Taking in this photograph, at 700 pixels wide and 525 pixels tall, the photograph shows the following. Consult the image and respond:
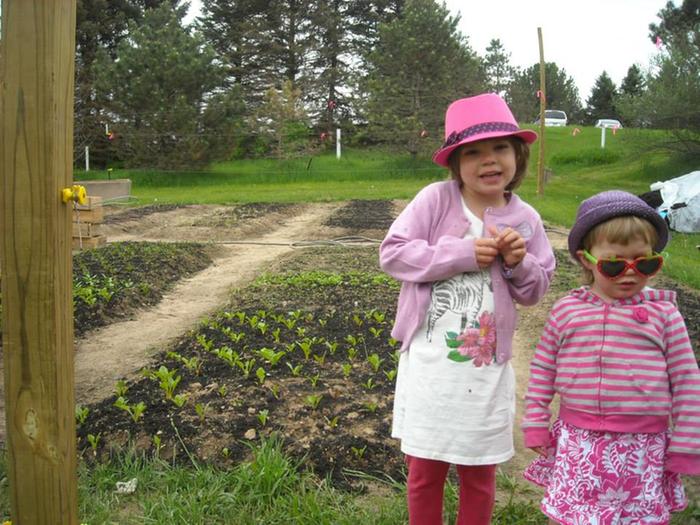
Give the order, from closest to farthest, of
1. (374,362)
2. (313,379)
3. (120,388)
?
(120,388) → (313,379) → (374,362)

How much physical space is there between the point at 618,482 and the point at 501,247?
0.75m

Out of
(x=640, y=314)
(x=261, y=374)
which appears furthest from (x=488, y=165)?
(x=261, y=374)

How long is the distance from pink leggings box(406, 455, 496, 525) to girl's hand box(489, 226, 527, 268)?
0.67 m

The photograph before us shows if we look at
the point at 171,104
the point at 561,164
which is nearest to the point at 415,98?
the point at 561,164

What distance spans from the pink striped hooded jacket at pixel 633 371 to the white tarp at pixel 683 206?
11.4 metres

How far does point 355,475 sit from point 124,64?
22158 mm

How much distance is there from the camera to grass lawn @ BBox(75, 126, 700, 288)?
58.1 ft

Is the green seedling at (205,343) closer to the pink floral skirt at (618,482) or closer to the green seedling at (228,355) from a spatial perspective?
the green seedling at (228,355)

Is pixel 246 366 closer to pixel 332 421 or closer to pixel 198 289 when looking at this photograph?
→ pixel 332 421

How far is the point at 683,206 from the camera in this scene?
1249cm

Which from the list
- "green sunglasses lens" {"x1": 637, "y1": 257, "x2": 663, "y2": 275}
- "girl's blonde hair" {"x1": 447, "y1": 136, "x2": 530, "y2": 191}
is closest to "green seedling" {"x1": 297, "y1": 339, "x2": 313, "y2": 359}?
"girl's blonde hair" {"x1": 447, "y1": 136, "x2": 530, "y2": 191}

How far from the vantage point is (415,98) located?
1009 inches

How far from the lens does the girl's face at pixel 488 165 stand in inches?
85.6

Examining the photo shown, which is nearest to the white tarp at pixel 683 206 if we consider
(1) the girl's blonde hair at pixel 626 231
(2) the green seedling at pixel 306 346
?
(2) the green seedling at pixel 306 346
